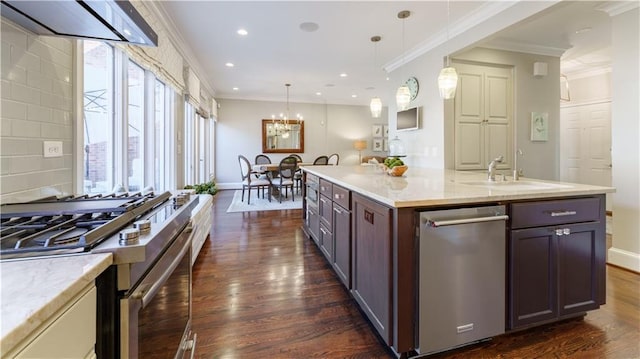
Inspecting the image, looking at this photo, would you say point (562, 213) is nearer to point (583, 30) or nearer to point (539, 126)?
point (539, 126)

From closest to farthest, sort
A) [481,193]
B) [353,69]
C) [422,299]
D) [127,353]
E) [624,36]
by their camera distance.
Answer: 1. [127,353]
2. [422,299]
3. [481,193]
4. [624,36]
5. [353,69]

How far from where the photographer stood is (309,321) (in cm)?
188

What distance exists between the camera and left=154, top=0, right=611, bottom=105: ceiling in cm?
309

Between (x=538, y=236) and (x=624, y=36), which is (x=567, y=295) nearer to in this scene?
(x=538, y=236)

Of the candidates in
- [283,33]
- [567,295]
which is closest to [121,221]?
[567,295]

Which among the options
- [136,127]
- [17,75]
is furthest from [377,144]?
[17,75]

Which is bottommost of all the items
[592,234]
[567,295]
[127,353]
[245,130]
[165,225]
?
[567,295]

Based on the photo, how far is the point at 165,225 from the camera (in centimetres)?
98

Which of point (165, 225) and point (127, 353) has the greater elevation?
point (165, 225)

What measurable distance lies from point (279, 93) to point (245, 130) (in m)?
1.54

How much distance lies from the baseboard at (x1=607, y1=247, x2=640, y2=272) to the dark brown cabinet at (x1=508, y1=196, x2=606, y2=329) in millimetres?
1450

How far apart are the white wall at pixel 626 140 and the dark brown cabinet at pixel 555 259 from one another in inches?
60.5

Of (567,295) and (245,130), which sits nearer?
(567,295)

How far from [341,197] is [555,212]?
1.31 m
